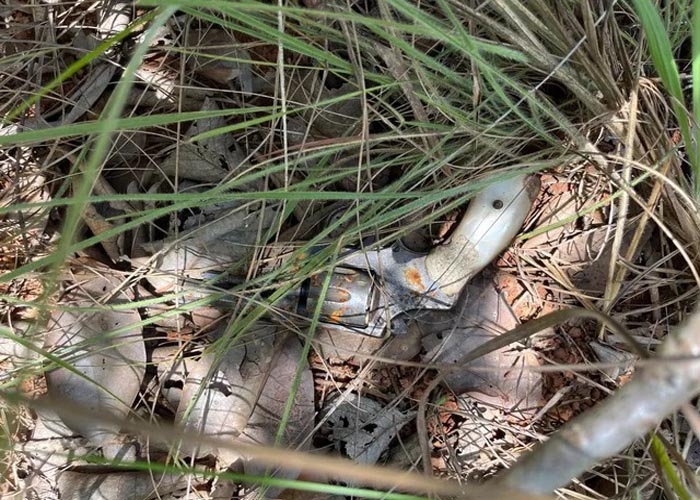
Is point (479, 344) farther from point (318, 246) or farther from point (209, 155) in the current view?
point (209, 155)

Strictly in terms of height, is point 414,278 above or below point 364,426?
above

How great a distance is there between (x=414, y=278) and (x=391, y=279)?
0.04 m

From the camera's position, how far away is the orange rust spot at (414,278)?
3.41 ft

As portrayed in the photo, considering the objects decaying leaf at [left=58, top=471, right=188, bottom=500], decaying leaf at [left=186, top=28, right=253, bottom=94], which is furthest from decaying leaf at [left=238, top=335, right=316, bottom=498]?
decaying leaf at [left=186, top=28, right=253, bottom=94]

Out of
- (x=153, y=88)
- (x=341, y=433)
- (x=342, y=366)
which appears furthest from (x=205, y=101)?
(x=341, y=433)

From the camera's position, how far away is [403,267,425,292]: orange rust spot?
3.41 feet

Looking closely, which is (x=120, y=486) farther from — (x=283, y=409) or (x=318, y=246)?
(x=318, y=246)

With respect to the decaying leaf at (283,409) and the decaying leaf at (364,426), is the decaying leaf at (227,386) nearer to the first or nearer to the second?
the decaying leaf at (283,409)

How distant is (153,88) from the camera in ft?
3.55

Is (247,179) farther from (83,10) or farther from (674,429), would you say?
(674,429)

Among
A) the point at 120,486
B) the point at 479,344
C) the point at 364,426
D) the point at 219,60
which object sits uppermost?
the point at 219,60

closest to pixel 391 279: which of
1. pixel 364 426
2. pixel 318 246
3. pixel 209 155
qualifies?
pixel 318 246

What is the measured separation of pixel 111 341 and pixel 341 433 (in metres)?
0.45

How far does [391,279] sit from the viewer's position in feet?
3.42
